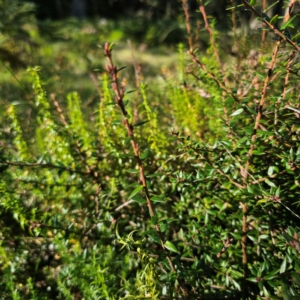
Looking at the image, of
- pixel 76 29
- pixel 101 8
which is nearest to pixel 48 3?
pixel 101 8

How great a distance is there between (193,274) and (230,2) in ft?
4.07

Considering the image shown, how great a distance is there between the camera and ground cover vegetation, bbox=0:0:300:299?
1.06m

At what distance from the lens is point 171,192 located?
134 centimetres

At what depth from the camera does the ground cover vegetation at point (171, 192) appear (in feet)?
3.47

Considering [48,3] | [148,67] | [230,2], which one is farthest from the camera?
[48,3]

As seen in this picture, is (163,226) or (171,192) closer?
(163,226)

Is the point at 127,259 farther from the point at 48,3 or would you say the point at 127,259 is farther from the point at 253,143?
the point at 48,3

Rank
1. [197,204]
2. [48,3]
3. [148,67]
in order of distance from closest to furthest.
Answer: [197,204] < [148,67] < [48,3]

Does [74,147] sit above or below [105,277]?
above

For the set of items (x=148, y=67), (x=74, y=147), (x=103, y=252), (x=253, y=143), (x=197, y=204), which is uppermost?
(x=253, y=143)

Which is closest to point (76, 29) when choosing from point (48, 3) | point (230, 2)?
point (48, 3)

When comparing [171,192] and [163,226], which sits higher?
[163,226]

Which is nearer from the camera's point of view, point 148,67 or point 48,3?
point 148,67

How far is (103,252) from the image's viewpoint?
1390 millimetres
